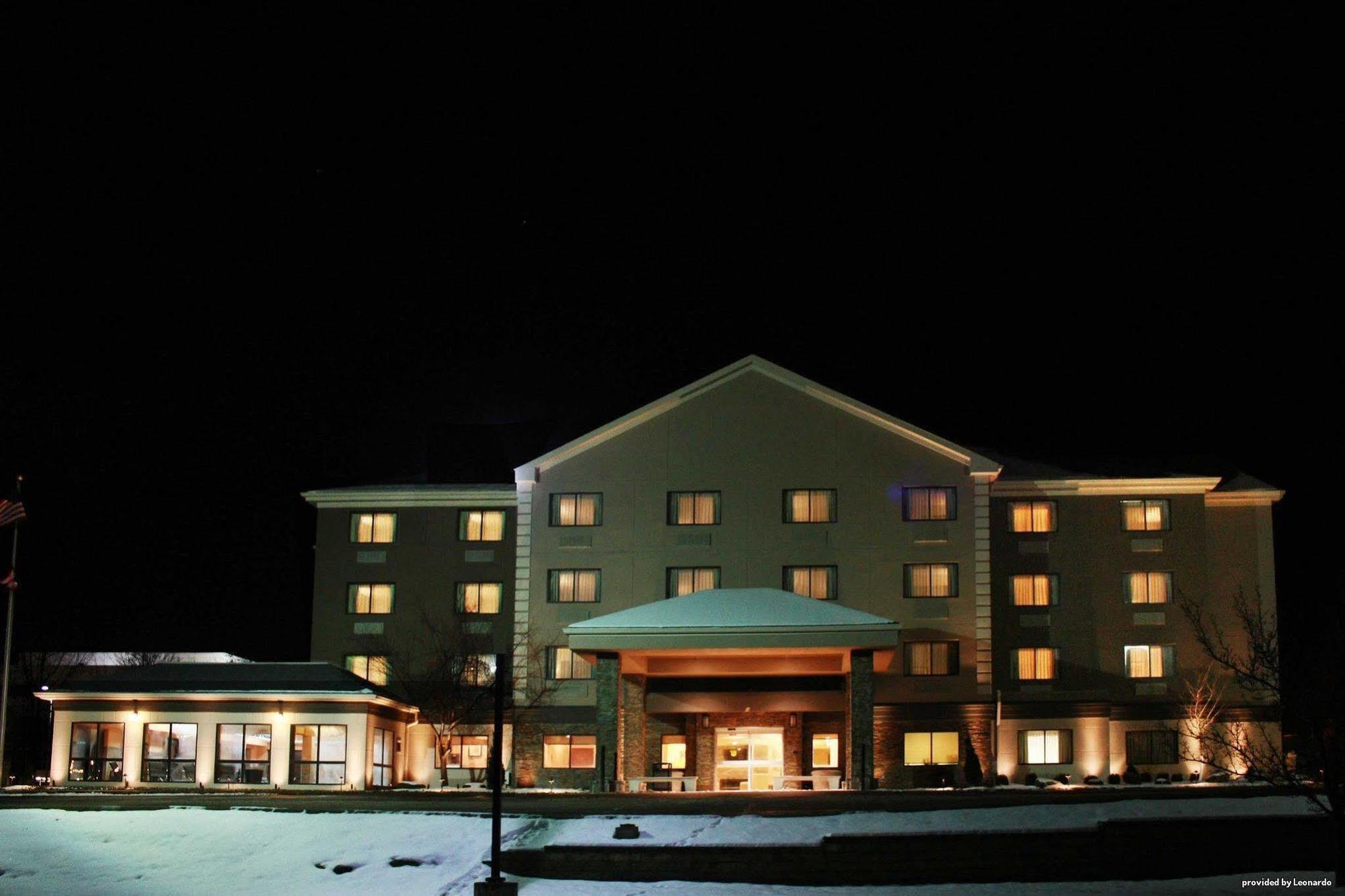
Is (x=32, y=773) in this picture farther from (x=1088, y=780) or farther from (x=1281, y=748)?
(x=1281, y=748)

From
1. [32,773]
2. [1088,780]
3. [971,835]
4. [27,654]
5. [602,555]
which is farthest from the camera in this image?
[27,654]

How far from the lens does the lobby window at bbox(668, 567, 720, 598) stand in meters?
44.4

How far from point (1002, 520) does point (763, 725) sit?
9.81m

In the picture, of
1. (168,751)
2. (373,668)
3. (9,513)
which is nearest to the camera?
(9,513)

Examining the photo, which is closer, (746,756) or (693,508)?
(746,756)

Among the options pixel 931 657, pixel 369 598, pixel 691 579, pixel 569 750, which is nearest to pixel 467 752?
pixel 569 750

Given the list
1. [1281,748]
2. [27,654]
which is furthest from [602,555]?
[27,654]

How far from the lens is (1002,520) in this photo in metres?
45.7

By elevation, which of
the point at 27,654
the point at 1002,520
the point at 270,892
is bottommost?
the point at 270,892

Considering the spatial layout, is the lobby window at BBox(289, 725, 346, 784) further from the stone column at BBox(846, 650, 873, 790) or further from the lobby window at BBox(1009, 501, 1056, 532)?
the lobby window at BBox(1009, 501, 1056, 532)

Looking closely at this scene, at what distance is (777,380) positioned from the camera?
149 ft

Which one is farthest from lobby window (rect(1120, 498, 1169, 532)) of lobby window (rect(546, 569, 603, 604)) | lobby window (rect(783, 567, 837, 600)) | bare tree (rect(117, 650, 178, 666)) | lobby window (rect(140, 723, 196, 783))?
bare tree (rect(117, 650, 178, 666))

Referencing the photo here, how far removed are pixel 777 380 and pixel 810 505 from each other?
389cm

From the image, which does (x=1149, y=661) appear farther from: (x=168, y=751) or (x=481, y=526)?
(x=168, y=751)
